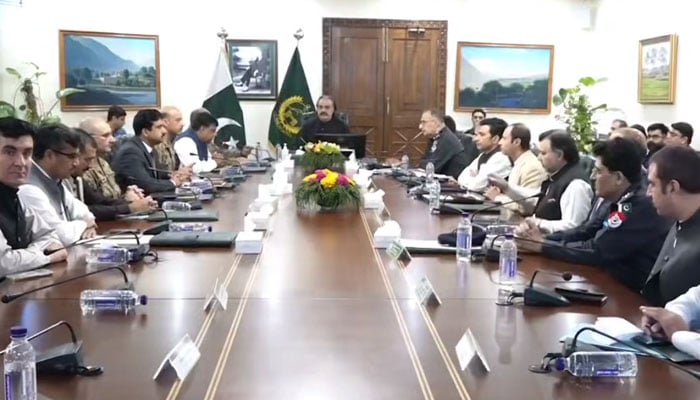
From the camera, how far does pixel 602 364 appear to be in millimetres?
1610

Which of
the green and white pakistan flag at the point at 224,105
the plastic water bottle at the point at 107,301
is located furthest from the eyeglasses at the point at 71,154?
the green and white pakistan flag at the point at 224,105

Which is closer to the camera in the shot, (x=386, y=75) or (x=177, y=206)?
(x=177, y=206)

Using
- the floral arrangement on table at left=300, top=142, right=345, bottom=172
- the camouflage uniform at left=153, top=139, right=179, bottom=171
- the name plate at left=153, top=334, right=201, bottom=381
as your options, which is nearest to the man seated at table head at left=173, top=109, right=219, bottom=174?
the camouflage uniform at left=153, top=139, right=179, bottom=171

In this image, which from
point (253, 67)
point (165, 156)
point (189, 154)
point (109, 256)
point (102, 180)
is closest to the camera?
point (109, 256)

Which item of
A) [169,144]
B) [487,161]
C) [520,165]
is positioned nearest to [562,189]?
[520,165]

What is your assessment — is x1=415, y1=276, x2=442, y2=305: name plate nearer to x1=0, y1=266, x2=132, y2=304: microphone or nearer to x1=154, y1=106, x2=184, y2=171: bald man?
x1=0, y1=266, x2=132, y2=304: microphone

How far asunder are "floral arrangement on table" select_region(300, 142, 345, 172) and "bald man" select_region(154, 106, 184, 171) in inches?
46.9

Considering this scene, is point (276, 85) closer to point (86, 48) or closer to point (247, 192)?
point (86, 48)

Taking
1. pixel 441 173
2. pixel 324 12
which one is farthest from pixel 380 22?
pixel 441 173

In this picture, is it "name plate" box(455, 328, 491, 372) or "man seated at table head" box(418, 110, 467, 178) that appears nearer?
"name plate" box(455, 328, 491, 372)

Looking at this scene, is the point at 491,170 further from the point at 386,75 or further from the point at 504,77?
the point at 504,77

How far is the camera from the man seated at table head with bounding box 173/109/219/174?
6.62 metres

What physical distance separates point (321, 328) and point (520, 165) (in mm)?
3379

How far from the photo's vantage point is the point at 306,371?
5.30ft
